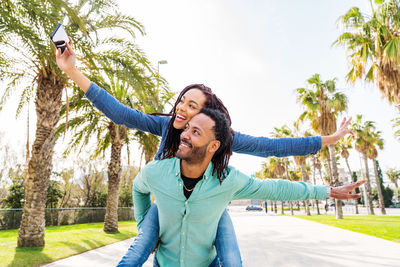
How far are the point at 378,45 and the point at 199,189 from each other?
1256 cm

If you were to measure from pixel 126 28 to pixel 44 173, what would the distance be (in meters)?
5.35

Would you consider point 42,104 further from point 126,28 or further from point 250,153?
point 250,153

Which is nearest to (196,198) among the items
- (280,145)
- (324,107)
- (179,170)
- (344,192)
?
(179,170)

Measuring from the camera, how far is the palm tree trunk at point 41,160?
27.6 feet

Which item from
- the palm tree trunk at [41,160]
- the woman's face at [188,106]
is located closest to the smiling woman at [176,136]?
the woman's face at [188,106]

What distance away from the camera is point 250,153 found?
2.53 meters

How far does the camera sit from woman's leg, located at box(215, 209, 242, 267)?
1.91 m

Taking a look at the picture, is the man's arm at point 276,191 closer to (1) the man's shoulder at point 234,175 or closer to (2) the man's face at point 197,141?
(1) the man's shoulder at point 234,175

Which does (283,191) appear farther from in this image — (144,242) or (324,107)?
(324,107)

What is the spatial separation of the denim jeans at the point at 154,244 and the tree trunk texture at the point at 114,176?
11.1 m

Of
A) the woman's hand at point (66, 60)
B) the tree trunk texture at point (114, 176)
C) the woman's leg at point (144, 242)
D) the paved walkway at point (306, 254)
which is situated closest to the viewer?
the woman's leg at point (144, 242)

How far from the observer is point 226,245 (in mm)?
1995

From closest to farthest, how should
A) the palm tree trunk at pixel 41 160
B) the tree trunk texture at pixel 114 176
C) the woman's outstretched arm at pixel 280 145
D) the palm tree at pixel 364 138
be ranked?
the woman's outstretched arm at pixel 280 145
the palm tree trunk at pixel 41 160
the tree trunk texture at pixel 114 176
the palm tree at pixel 364 138

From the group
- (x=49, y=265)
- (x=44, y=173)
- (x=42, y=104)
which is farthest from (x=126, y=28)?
(x=49, y=265)
